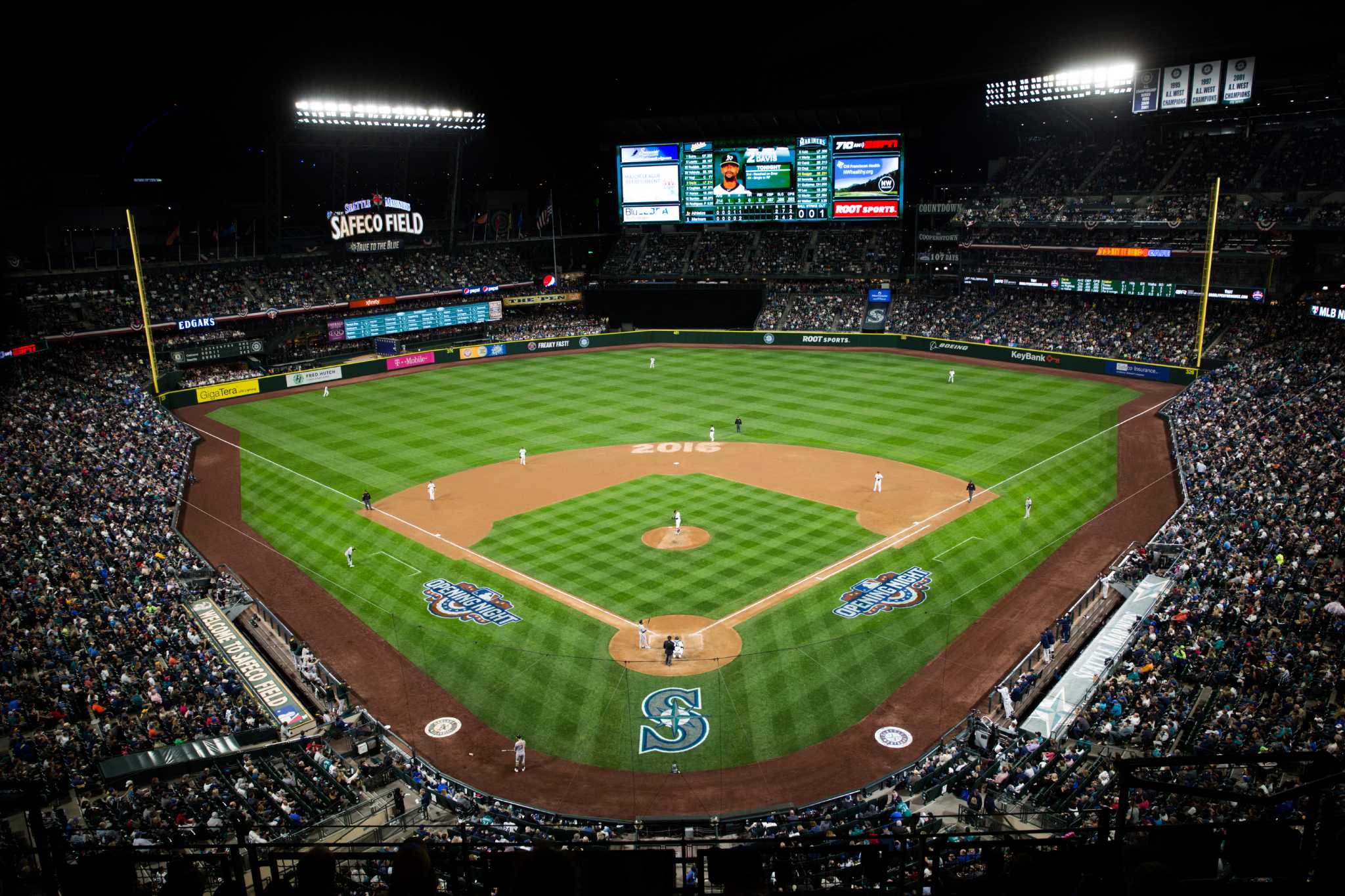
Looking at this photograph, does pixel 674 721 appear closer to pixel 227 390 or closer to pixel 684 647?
pixel 684 647

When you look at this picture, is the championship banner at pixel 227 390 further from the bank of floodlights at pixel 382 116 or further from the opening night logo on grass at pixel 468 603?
the opening night logo on grass at pixel 468 603

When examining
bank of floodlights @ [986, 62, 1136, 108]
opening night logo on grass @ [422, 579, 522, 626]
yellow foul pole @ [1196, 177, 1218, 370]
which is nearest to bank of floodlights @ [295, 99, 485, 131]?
bank of floodlights @ [986, 62, 1136, 108]

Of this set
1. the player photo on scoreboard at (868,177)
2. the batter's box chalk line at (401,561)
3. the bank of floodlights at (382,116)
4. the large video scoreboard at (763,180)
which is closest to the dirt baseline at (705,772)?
the batter's box chalk line at (401,561)

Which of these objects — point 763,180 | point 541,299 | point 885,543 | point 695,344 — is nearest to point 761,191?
point 763,180

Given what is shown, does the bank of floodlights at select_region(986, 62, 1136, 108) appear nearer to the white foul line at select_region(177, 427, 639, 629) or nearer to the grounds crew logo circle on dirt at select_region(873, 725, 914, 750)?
the white foul line at select_region(177, 427, 639, 629)

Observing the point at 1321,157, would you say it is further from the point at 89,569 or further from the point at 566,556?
the point at 89,569

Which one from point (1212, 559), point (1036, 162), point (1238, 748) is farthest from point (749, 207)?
point (1238, 748)

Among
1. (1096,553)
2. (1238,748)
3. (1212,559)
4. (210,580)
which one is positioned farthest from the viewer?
(1096,553)
